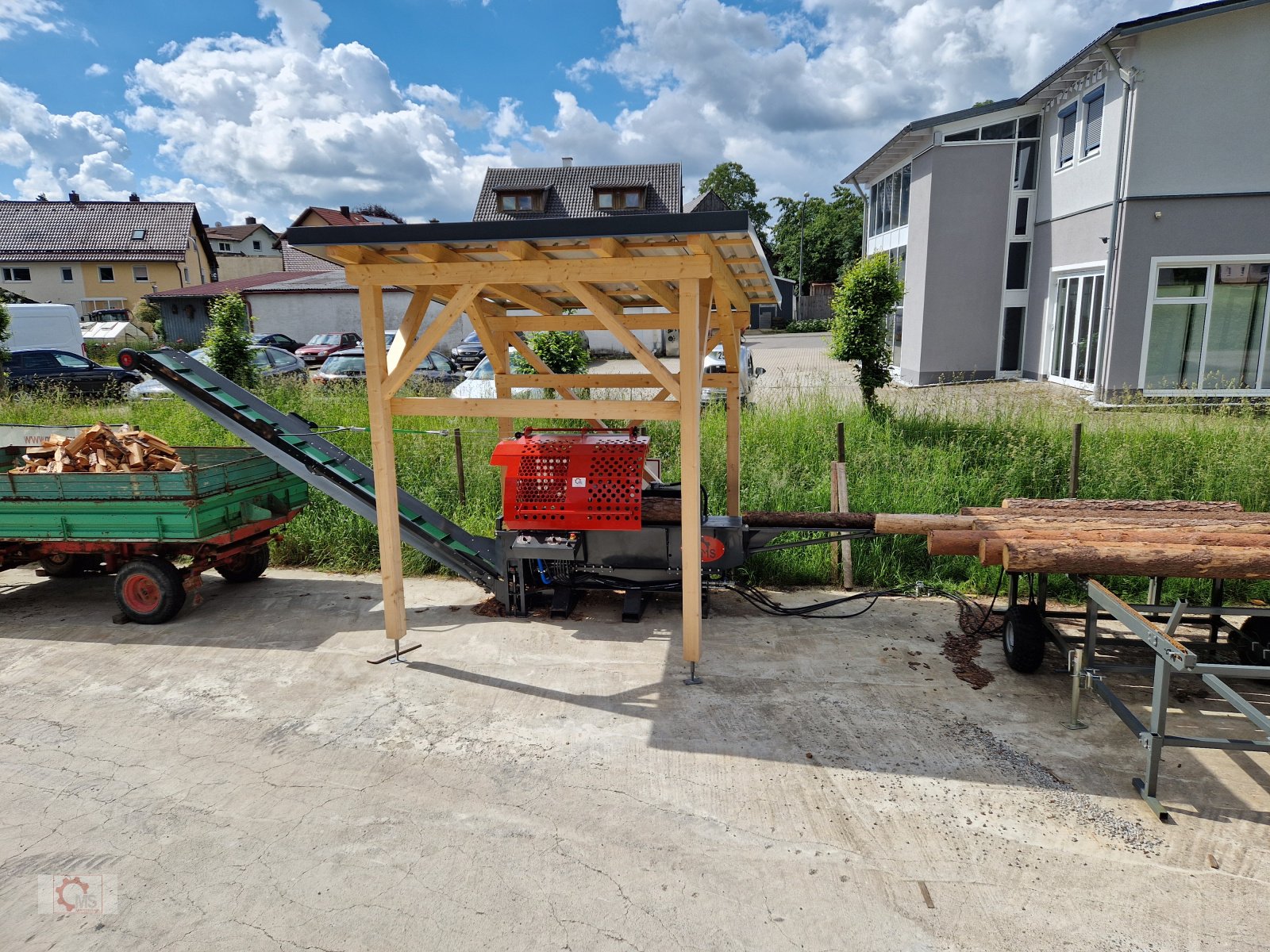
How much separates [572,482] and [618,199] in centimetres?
3542

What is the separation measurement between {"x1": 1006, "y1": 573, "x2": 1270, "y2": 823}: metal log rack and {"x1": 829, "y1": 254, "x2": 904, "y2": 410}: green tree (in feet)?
15.5

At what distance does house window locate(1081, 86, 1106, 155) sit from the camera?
51.7ft

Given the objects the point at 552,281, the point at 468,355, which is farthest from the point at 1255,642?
the point at 468,355

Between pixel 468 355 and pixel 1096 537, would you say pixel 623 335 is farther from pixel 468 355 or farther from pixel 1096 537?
pixel 468 355

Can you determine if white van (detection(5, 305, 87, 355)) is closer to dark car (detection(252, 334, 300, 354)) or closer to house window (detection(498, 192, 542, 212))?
dark car (detection(252, 334, 300, 354))

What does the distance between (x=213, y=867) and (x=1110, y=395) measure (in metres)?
16.5

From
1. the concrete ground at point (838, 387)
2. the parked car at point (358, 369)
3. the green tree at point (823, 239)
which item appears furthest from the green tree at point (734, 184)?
the parked car at point (358, 369)

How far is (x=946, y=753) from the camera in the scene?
471 cm

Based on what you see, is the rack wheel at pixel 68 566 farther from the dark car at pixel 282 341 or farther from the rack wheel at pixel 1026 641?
the dark car at pixel 282 341

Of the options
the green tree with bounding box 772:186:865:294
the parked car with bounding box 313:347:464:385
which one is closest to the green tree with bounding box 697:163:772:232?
the green tree with bounding box 772:186:865:294

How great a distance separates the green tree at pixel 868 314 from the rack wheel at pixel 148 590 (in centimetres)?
843

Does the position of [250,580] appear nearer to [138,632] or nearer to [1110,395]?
[138,632]

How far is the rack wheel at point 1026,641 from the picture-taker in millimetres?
5691

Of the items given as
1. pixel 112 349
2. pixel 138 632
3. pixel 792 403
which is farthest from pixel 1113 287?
pixel 112 349
